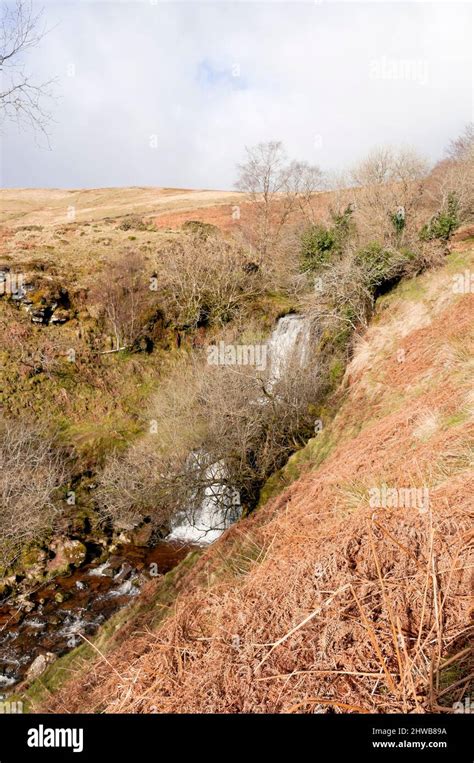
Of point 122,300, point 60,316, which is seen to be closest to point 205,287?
point 122,300

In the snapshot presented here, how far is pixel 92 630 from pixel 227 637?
26.5ft

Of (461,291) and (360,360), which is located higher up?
(461,291)

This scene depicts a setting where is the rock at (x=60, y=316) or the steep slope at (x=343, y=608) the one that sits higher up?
the rock at (x=60, y=316)

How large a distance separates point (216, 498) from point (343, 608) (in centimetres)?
864

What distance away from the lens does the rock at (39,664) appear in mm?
8216

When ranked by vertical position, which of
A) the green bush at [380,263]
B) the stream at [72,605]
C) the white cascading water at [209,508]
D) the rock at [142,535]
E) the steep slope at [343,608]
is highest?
the green bush at [380,263]

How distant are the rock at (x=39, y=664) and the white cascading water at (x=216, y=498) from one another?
3.78 m

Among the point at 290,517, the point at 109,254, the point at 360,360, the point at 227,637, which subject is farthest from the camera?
the point at 109,254

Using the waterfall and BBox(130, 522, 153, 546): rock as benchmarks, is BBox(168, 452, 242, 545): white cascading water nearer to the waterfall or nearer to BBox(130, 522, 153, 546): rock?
BBox(130, 522, 153, 546): rock

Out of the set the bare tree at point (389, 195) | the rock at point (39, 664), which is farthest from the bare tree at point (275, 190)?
the rock at point (39, 664)

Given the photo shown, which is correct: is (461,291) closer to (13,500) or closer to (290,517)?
(290,517)

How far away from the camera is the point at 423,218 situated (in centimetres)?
1536

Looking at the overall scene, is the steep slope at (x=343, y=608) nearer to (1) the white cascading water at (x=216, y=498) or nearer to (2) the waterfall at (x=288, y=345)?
(1) the white cascading water at (x=216, y=498)

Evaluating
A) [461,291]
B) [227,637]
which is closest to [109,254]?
[461,291]
